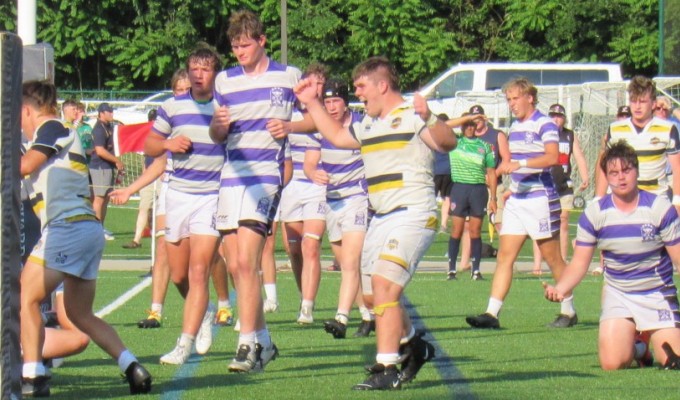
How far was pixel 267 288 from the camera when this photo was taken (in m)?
13.3

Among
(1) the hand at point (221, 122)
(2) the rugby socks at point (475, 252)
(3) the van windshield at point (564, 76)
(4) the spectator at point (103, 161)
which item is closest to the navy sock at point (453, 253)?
(2) the rugby socks at point (475, 252)

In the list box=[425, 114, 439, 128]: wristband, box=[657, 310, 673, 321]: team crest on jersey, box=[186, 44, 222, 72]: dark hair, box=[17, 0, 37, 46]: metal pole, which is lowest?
box=[657, 310, 673, 321]: team crest on jersey

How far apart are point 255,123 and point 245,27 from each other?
621 millimetres

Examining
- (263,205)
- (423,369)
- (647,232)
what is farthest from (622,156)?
(263,205)

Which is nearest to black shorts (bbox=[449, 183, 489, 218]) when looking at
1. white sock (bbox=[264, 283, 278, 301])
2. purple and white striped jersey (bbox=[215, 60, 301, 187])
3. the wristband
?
white sock (bbox=[264, 283, 278, 301])

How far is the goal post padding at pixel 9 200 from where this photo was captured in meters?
4.32

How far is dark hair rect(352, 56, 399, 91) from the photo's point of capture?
8.12 metres

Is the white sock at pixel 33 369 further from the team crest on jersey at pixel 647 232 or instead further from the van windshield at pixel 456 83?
the van windshield at pixel 456 83

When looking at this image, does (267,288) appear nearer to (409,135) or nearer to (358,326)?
(358,326)

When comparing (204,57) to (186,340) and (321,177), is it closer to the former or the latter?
(186,340)

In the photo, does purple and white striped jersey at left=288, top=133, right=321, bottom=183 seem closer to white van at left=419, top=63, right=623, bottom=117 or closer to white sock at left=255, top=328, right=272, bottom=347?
white sock at left=255, top=328, right=272, bottom=347

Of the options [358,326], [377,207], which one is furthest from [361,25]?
[377,207]

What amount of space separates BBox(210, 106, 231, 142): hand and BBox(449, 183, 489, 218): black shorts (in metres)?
9.40

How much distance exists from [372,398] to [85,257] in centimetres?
172
